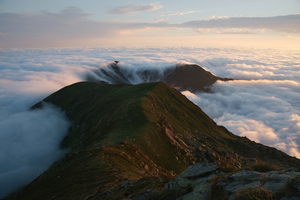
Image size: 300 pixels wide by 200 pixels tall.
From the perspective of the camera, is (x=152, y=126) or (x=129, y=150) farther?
(x=152, y=126)

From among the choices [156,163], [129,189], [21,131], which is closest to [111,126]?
[156,163]

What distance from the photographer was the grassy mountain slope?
3178 cm

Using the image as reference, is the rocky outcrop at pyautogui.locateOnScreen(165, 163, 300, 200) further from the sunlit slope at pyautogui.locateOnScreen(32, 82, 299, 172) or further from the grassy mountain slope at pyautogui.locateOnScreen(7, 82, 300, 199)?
the sunlit slope at pyautogui.locateOnScreen(32, 82, 299, 172)

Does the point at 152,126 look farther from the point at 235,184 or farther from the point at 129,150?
the point at 235,184

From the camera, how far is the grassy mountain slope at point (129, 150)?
31.8m

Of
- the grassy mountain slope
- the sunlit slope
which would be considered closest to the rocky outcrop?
the grassy mountain slope

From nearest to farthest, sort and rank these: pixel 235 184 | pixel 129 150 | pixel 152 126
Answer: pixel 235 184 < pixel 129 150 < pixel 152 126

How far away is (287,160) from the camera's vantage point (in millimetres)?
116375

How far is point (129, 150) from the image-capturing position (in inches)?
1998

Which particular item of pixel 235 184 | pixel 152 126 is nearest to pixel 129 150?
pixel 152 126

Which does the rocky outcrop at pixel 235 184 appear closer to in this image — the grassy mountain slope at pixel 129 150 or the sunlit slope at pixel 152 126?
the grassy mountain slope at pixel 129 150

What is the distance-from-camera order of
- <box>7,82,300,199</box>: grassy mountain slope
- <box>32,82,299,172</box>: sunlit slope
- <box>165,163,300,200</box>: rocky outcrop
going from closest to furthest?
<box>165,163,300,200</box>: rocky outcrop
<box>7,82,300,199</box>: grassy mountain slope
<box>32,82,299,172</box>: sunlit slope

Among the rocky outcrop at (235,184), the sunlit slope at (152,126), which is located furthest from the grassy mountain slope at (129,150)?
the rocky outcrop at (235,184)

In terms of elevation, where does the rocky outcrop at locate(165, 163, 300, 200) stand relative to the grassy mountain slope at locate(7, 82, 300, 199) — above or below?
above
